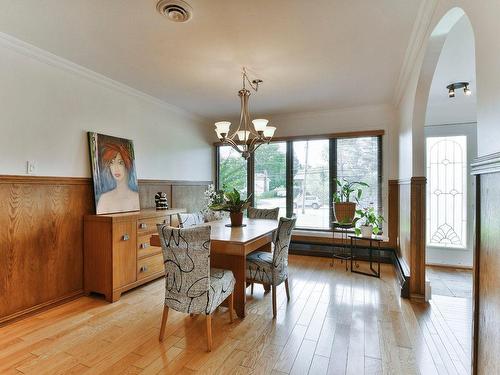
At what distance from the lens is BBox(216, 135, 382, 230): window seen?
460 cm

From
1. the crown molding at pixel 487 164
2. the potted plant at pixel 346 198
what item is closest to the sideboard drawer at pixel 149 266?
the potted plant at pixel 346 198

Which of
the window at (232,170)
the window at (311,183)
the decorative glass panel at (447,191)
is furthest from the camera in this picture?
the window at (232,170)

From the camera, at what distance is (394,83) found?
351cm

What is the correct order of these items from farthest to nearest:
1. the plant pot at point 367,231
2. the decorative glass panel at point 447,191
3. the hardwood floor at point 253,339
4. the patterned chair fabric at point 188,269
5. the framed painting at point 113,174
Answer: the decorative glass panel at point 447,191, the plant pot at point 367,231, the framed painting at point 113,174, the patterned chair fabric at point 188,269, the hardwood floor at point 253,339

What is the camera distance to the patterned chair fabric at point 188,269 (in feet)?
6.59

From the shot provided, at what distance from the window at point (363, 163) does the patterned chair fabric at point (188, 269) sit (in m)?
3.36

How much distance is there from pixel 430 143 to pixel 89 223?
5009 mm

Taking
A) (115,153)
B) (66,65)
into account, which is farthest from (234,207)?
(66,65)

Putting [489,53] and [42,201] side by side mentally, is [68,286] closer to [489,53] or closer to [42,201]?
[42,201]

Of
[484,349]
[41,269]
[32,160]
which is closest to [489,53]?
[484,349]

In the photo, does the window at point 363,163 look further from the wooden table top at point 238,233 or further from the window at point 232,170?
the wooden table top at point 238,233

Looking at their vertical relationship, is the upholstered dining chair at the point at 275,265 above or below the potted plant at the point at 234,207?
below

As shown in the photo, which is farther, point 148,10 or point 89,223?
point 89,223

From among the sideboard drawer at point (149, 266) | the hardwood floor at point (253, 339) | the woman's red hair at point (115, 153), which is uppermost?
the woman's red hair at point (115, 153)
